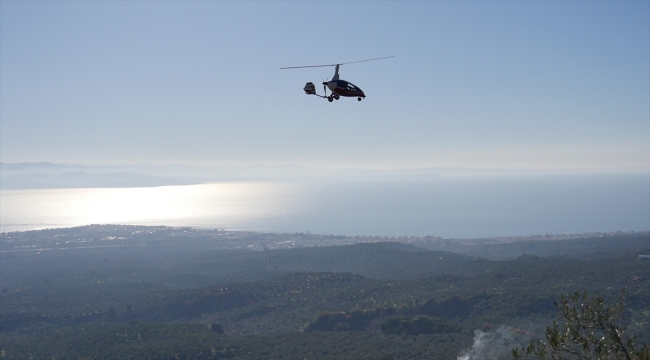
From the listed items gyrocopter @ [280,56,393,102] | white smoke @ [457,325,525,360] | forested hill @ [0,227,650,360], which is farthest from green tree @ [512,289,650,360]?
forested hill @ [0,227,650,360]

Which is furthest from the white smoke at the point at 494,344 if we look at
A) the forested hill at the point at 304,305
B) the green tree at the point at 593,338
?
the green tree at the point at 593,338

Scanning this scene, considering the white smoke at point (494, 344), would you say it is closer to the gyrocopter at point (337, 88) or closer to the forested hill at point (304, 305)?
the forested hill at point (304, 305)

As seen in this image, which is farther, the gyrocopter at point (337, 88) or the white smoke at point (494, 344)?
the white smoke at point (494, 344)

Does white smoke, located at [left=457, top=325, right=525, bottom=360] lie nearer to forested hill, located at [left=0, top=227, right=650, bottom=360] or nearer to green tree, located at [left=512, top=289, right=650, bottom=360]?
forested hill, located at [left=0, top=227, right=650, bottom=360]

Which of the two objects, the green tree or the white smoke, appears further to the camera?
the white smoke

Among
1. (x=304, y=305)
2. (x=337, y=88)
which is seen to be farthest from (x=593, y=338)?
(x=304, y=305)

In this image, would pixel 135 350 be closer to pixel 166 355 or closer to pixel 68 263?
pixel 166 355
